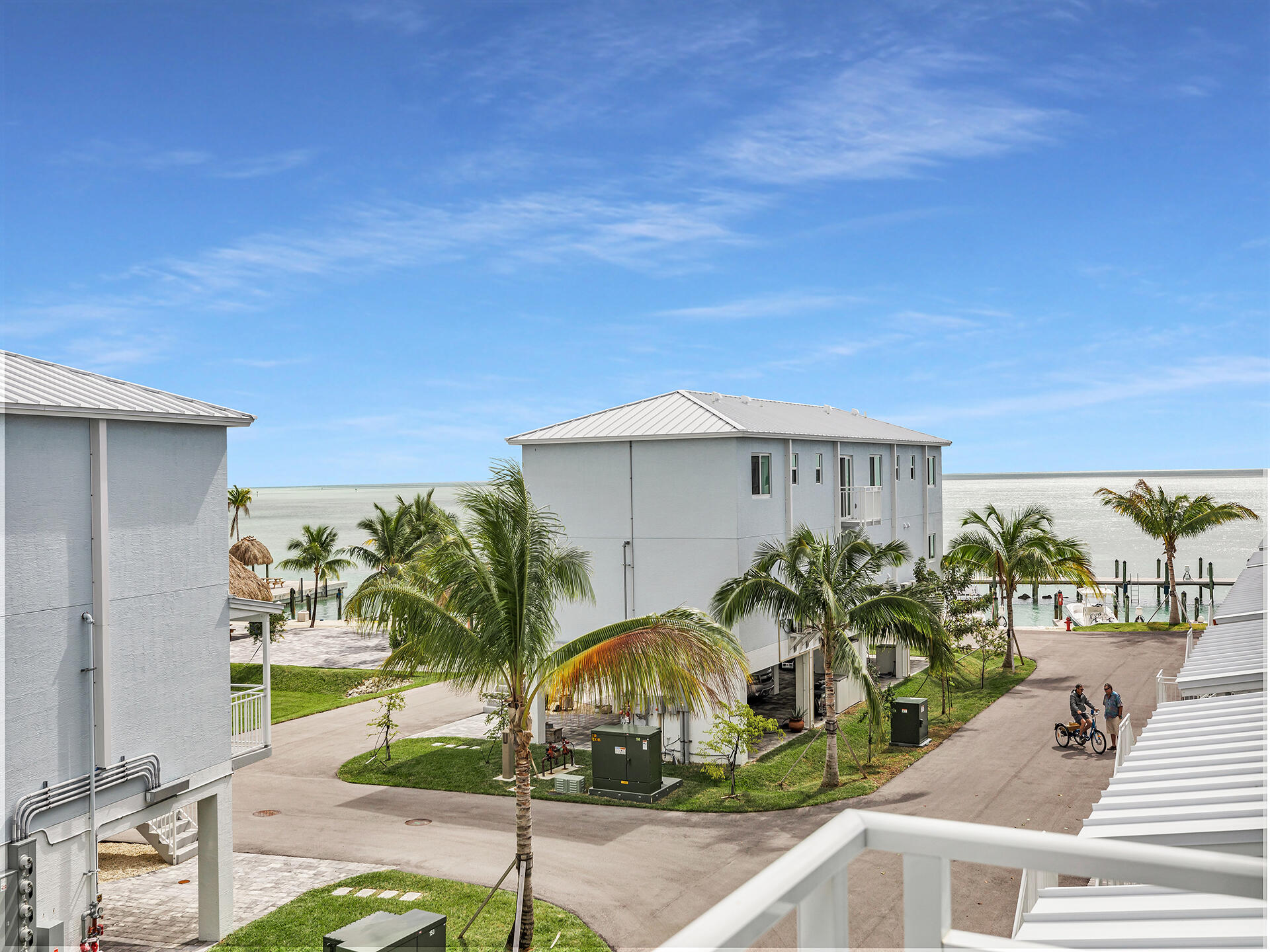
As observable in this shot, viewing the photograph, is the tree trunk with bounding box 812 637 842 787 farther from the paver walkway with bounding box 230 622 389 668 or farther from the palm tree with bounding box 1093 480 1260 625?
the palm tree with bounding box 1093 480 1260 625

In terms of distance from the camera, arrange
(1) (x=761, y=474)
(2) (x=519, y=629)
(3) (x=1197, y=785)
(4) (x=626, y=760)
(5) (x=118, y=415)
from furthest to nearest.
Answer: (1) (x=761, y=474) < (4) (x=626, y=760) < (2) (x=519, y=629) < (5) (x=118, y=415) < (3) (x=1197, y=785)

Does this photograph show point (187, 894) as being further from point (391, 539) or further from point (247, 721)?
point (391, 539)

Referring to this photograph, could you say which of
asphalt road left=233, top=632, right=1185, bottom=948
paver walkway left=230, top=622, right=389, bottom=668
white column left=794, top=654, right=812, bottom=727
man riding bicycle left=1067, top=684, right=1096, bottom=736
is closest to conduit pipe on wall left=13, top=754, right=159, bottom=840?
asphalt road left=233, top=632, right=1185, bottom=948

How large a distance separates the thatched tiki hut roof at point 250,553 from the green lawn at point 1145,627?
4317 cm

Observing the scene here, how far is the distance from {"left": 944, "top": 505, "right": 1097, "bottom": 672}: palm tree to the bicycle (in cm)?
1046

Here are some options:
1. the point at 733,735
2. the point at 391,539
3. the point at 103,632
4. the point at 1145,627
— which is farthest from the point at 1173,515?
the point at 103,632

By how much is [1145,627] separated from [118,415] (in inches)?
1838

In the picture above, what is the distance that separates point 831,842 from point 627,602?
2545cm

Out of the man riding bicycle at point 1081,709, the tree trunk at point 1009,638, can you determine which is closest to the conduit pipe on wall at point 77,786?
the man riding bicycle at point 1081,709

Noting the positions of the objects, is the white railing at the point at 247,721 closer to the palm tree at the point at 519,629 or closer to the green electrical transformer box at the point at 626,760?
the palm tree at the point at 519,629

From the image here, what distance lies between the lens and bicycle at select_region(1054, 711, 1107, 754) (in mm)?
25297

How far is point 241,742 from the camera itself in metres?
17.0

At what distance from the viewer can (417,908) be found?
1642 cm

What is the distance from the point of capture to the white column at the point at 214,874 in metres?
15.3
